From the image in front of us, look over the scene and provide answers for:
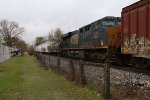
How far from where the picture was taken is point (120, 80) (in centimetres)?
1110

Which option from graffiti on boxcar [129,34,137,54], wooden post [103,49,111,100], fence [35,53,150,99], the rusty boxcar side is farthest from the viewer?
graffiti on boxcar [129,34,137,54]

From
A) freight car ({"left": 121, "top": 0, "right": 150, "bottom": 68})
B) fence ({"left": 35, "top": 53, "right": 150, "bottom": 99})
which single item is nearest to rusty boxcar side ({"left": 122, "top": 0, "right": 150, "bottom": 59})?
freight car ({"left": 121, "top": 0, "right": 150, "bottom": 68})

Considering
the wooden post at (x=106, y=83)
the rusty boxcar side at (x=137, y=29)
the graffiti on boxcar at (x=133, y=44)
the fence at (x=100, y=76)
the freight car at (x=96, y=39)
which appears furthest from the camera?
the freight car at (x=96, y=39)

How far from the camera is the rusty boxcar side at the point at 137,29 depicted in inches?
588

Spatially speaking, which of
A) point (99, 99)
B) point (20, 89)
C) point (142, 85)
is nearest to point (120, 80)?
point (142, 85)

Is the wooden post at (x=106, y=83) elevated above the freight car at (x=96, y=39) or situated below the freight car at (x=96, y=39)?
below

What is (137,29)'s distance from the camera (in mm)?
16047

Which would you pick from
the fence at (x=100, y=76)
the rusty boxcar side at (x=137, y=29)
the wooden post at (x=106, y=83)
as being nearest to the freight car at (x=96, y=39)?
the rusty boxcar side at (x=137, y=29)

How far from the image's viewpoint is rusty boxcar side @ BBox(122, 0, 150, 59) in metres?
14.9

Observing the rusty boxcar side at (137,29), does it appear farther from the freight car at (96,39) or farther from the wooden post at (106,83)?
the wooden post at (106,83)

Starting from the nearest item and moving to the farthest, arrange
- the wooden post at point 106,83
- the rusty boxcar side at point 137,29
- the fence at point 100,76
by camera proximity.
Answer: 1. the wooden post at point 106,83
2. the fence at point 100,76
3. the rusty boxcar side at point 137,29

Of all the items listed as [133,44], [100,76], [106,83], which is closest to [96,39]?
[133,44]

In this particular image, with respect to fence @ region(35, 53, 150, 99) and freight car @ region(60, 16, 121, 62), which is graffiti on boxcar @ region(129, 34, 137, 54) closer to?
fence @ region(35, 53, 150, 99)

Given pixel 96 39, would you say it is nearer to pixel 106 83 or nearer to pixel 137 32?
pixel 137 32
